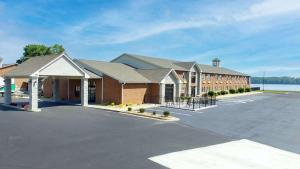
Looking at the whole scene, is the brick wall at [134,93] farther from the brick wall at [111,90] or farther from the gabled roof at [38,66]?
the gabled roof at [38,66]

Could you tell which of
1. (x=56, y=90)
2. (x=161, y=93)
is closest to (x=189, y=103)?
(x=161, y=93)

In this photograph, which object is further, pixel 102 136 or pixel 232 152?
pixel 102 136

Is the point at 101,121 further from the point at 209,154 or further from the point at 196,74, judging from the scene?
the point at 196,74

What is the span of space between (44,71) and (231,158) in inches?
836

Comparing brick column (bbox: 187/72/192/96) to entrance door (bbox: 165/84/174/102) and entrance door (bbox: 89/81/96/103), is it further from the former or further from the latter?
entrance door (bbox: 89/81/96/103)

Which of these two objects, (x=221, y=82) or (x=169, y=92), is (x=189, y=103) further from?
(x=221, y=82)

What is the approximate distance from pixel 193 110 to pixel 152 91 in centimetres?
911

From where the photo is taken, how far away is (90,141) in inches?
558

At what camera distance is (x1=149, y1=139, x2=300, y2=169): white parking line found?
1099 cm

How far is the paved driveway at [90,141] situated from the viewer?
10.7m

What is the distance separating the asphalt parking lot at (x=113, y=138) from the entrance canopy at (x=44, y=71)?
598 cm

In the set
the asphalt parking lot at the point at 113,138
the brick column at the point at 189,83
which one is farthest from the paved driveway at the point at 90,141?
the brick column at the point at 189,83

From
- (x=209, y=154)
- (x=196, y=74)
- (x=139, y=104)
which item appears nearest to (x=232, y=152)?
(x=209, y=154)

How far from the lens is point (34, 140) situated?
46.0 ft
